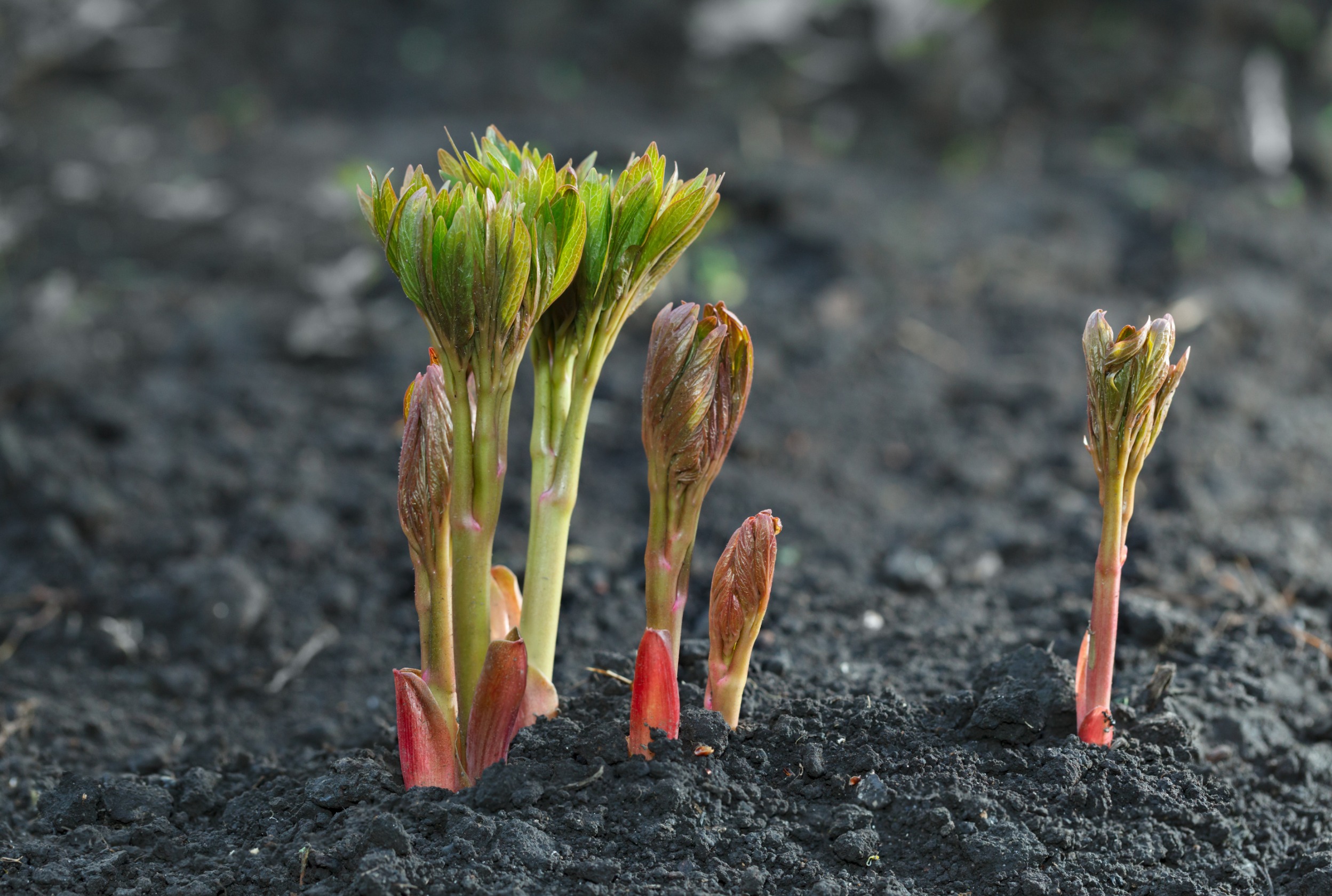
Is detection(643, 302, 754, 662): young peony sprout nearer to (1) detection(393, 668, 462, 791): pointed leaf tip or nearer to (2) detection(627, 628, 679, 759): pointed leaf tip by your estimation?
(2) detection(627, 628, 679, 759): pointed leaf tip

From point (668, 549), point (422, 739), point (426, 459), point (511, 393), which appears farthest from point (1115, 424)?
point (422, 739)

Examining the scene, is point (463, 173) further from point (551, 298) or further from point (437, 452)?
point (437, 452)

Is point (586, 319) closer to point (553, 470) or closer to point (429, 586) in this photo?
point (553, 470)

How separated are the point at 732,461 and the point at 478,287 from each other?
2.09m

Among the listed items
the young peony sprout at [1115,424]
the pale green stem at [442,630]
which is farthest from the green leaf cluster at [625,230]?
the young peony sprout at [1115,424]

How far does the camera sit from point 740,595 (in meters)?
1.70

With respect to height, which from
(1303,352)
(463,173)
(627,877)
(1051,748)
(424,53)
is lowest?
(627,877)

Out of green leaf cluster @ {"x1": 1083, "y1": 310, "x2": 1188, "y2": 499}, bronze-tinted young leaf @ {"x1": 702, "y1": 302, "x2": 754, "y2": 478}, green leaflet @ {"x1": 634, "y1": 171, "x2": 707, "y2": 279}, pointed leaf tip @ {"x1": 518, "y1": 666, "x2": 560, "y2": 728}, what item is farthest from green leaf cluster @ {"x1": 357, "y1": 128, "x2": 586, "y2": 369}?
green leaf cluster @ {"x1": 1083, "y1": 310, "x2": 1188, "y2": 499}

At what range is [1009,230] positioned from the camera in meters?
4.83

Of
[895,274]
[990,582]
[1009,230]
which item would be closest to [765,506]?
[990,582]

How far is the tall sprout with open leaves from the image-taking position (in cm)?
153

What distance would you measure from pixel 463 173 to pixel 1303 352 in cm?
362

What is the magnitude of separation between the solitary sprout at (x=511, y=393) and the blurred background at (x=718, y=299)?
0.63m

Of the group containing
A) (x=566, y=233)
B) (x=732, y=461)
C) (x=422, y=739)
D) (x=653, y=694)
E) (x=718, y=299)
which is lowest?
(x=422, y=739)
